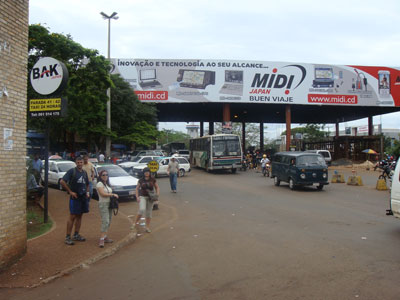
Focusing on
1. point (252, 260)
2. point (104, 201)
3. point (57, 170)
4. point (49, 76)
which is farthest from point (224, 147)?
point (252, 260)

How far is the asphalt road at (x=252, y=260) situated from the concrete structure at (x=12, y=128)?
4.19 ft

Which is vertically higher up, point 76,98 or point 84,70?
point 84,70

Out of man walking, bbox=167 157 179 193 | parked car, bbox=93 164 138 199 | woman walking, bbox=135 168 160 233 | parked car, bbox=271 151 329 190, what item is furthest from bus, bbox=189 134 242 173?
woman walking, bbox=135 168 160 233

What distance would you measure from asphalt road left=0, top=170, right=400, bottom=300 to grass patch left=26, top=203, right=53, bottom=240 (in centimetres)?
247

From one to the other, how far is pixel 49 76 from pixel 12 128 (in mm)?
2956

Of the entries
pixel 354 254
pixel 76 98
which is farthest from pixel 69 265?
pixel 76 98

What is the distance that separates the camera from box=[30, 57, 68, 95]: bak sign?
27.5 feet

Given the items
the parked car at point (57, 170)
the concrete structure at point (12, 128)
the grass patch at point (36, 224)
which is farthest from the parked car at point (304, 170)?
the concrete structure at point (12, 128)

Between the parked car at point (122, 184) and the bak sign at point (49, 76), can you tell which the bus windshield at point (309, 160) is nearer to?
the parked car at point (122, 184)

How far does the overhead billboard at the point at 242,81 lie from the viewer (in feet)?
121

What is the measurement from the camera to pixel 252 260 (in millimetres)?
6066

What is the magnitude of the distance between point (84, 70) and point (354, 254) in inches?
543

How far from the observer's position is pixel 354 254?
6.32 m

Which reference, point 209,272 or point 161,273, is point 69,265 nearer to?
point 161,273
